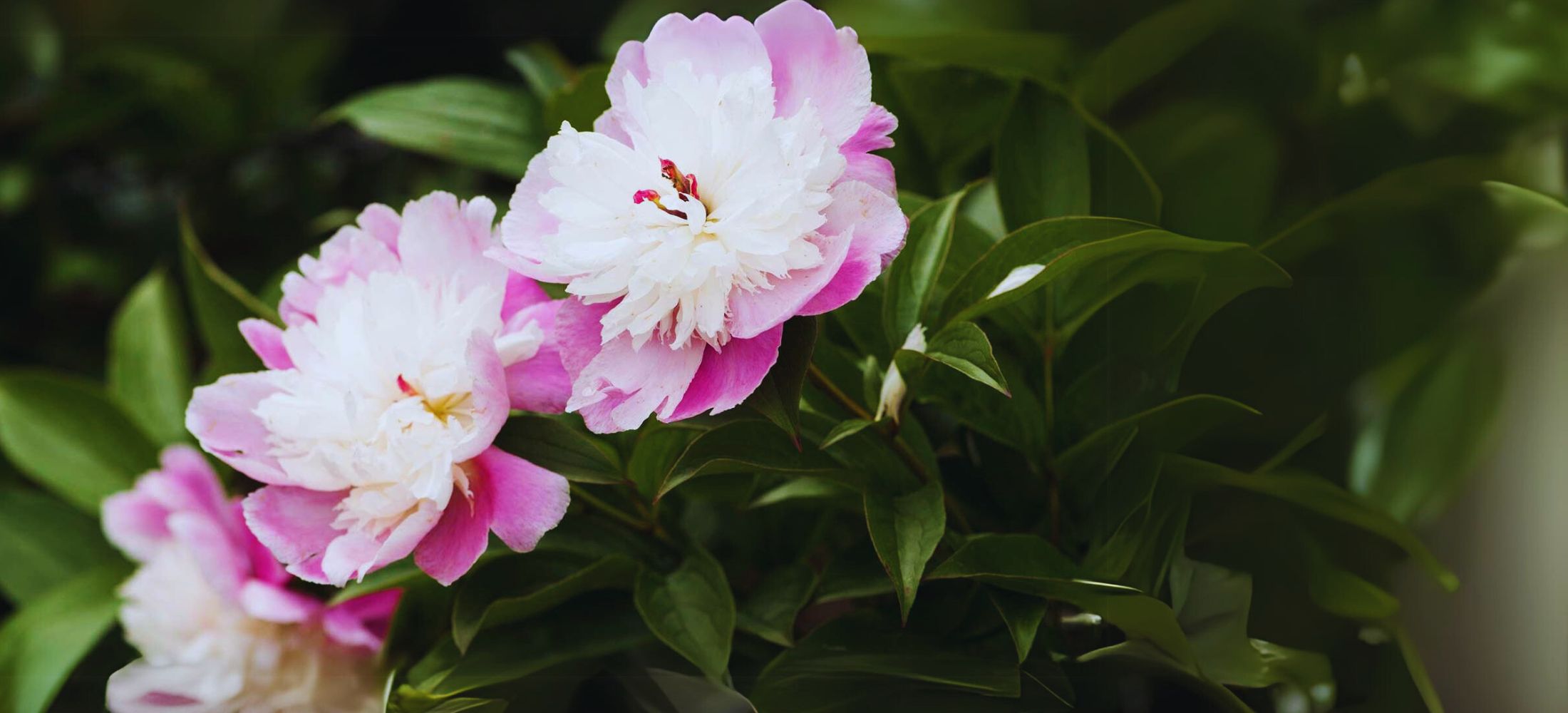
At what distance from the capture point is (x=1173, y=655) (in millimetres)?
258

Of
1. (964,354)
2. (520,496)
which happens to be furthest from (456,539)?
(964,354)

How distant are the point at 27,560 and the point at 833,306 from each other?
1.26 ft

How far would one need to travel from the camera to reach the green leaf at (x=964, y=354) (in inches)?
9.3

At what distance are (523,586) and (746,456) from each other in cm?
8

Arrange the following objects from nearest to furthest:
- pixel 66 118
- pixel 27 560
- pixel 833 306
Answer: pixel 833 306
pixel 27 560
pixel 66 118

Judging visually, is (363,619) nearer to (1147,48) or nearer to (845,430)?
(845,430)

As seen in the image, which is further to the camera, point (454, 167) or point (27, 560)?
point (454, 167)

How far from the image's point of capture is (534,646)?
290 millimetres

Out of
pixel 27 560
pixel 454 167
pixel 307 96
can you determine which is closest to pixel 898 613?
pixel 27 560

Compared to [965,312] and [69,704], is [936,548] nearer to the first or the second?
[965,312]

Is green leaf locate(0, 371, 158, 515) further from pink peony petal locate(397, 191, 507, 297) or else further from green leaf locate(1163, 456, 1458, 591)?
green leaf locate(1163, 456, 1458, 591)

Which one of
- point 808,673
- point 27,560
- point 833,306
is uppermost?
point 833,306

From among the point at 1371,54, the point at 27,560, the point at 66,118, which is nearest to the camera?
the point at 1371,54

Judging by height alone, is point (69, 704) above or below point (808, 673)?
below
